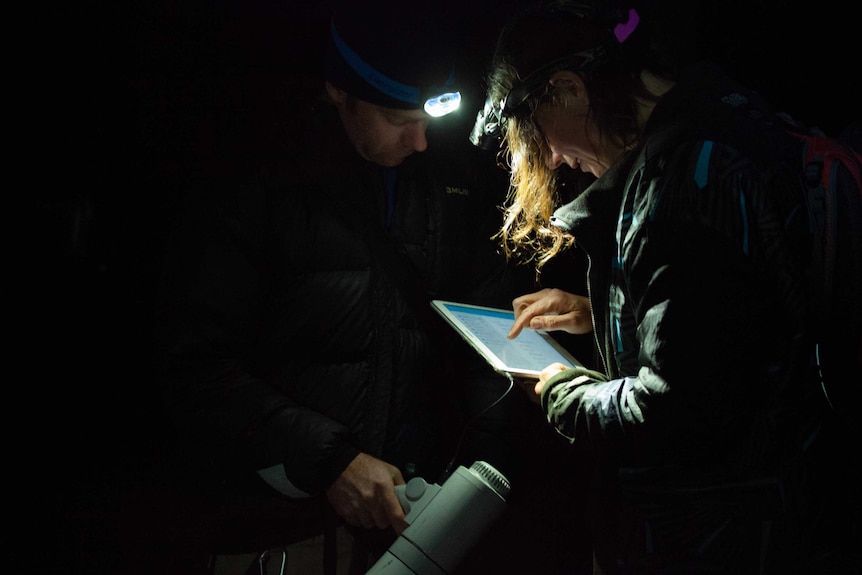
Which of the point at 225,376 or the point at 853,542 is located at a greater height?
the point at 225,376

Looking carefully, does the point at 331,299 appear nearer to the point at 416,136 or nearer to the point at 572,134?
the point at 416,136

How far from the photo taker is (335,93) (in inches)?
82.3

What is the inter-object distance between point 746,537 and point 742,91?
936mm

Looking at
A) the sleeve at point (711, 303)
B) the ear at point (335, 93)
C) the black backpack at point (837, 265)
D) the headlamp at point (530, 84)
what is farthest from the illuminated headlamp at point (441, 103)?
the black backpack at point (837, 265)

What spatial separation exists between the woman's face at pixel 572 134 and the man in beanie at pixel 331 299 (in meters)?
0.58

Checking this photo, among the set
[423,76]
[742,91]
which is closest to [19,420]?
[423,76]

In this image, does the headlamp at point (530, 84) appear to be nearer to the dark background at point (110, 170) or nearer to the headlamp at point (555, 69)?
the headlamp at point (555, 69)

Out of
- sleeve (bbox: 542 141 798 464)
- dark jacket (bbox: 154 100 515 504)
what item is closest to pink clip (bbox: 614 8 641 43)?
sleeve (bbox: 542 141 798 464)

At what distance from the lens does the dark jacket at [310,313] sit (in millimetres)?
A: 1751

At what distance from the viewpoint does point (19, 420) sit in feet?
8.57

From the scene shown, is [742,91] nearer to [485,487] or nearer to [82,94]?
[485,487]

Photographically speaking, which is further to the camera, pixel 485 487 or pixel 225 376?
pixel 225 376

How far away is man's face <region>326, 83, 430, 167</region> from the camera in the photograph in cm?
201

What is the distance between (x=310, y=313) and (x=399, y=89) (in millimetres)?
822
